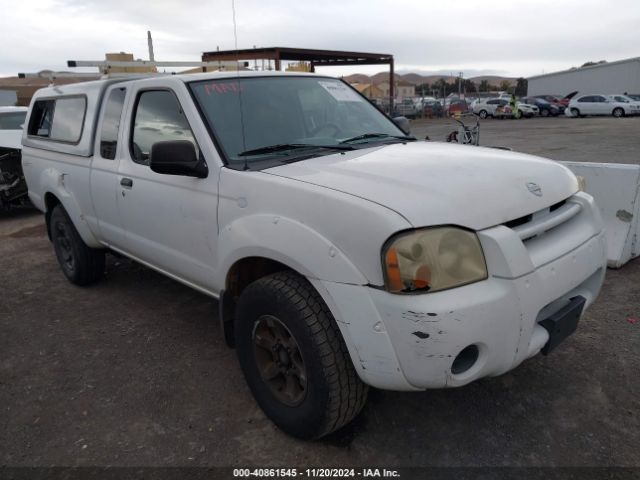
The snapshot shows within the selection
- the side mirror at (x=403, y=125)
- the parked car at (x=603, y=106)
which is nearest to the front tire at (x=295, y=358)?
the side mirror at (x=403, y=125)

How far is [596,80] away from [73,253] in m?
59.4

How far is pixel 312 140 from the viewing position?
313 centimetres

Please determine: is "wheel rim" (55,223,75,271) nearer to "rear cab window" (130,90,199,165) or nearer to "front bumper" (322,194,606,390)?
"rear cab window" (130,90,199,165)

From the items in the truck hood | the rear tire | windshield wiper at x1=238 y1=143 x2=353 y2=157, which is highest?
windshield wiper at x1=238 y1=143 x2=353 y2=157

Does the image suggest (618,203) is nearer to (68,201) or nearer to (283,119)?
(283,119)

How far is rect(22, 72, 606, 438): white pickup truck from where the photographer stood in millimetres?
2031

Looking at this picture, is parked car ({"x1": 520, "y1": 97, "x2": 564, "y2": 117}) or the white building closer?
parked car ({"x1": 520, "y1": 97, "x2": 564, "y2": 117})

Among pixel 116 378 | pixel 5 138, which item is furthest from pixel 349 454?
pixel 5 138

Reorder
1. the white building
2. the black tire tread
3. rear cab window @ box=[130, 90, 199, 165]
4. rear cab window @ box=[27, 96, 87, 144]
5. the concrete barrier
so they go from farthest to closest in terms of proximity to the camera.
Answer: the white building
the concrete barrier
rear cab window @ box=[27, 96, 87, 144]
rear cab window @ box=[130, 90, 199, 165]
the black tire tread

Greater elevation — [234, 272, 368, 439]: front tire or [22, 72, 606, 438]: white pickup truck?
[22, 72, 606, 438]: white pickup truck

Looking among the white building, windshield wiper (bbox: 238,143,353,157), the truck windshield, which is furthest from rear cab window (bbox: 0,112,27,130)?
the white building

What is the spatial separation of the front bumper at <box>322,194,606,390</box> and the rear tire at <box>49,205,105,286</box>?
134 inches

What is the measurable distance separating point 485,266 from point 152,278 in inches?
155

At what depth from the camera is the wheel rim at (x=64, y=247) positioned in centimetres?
497
